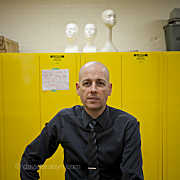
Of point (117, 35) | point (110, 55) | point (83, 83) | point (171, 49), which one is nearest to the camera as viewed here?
point (83, 83)

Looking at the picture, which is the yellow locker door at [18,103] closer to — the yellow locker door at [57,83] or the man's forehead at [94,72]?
the yellow locker door at [57,83]

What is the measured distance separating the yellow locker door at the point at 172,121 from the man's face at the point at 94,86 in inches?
48.3

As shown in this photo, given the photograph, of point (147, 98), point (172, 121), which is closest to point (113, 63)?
point (147, 98)

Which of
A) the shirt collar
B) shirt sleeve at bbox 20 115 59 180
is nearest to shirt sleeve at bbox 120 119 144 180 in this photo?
the shirt collar

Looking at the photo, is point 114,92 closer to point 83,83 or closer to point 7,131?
point 83,83

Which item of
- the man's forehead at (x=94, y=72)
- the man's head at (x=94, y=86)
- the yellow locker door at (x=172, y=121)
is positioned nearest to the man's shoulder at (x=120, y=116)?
the man's head at (x=94, y=86)

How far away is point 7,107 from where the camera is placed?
2.00 m

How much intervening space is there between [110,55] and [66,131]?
1.13m

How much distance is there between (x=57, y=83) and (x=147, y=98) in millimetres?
971

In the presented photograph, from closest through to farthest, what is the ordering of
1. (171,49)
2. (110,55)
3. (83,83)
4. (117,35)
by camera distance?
(83,83) < (110,55) < (171,49) < (117,35)

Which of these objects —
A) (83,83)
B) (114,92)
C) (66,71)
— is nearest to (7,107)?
(66,71)

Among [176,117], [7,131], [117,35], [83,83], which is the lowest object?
[7,131]

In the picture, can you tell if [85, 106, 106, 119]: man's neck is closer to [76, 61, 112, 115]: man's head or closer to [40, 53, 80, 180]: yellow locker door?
[76, 61, 112, 115]: man's head

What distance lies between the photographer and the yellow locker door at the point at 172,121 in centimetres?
196
